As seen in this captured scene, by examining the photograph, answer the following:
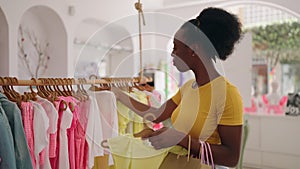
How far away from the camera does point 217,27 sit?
0.91 m

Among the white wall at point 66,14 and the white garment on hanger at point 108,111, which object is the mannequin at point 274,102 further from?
the white garment on hanger at point 108,111

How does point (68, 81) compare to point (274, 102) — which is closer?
point (68, 81)

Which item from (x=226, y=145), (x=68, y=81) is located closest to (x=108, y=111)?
(x=68, y=81)

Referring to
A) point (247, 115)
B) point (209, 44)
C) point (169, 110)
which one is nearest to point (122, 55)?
point (247, 115)

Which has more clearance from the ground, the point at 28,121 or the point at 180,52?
the point at 180,52

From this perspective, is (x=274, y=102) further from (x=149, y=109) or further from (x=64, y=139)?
(x=64, y=139)

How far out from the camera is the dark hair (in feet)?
2.98

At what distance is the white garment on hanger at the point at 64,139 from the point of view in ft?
4.25

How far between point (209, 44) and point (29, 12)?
96.1 inches

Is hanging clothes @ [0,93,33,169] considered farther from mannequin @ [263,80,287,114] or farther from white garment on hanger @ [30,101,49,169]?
→ mannequin @ [263,80,287,114]

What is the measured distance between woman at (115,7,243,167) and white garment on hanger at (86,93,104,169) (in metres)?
0.52

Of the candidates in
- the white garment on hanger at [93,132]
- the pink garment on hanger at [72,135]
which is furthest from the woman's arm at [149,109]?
the pink garment on hanger at [72,135]

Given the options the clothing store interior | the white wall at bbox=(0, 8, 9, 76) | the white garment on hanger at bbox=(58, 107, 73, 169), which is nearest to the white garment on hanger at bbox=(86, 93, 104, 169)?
the clothing store interior

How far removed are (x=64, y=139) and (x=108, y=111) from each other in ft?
0.95
